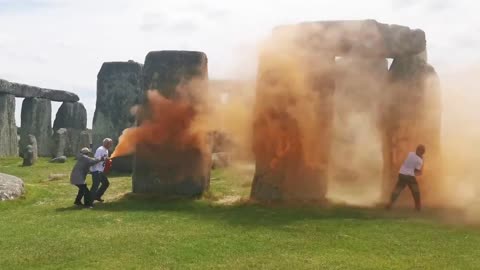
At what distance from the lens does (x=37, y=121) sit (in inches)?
1582

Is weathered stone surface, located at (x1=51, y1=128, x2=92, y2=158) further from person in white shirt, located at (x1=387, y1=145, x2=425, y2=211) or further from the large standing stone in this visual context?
person in white shirt, located at (x1=387, y1=145, x2=425, y2=211)

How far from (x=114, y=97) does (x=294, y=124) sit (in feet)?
56.9

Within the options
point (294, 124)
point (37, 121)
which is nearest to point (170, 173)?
point (294, 124)

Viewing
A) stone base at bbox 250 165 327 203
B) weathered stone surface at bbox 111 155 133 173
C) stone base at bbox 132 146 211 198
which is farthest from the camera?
weathered stone surface at bbox 111 155 133 173

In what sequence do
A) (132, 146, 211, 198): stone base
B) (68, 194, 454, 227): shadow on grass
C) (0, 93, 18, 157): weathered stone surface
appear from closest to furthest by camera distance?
(68, 194, 454, 227): shadow on grass → (132, 146, 211, 198): stone base → (0, 93, 18, 157): weathered stone surface

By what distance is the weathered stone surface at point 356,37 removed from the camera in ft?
58.4

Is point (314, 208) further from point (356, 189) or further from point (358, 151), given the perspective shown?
point (358, 151)

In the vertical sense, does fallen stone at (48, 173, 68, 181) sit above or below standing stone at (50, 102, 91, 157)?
below

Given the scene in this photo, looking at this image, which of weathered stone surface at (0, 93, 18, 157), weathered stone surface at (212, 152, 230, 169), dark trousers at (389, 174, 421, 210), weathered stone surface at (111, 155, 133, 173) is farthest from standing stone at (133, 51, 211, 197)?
weathered stone surface at (0, 93, 18, 157)

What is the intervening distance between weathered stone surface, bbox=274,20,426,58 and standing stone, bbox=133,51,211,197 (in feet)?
9.01

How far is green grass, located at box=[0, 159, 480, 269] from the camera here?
11.0 m

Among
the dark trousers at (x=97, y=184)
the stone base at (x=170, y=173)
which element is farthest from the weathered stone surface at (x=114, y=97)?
the dark trousers at (x=97, y=184)

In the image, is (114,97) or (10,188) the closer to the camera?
(10,188)

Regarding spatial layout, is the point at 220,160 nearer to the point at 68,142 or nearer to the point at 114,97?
the point at 114,97
